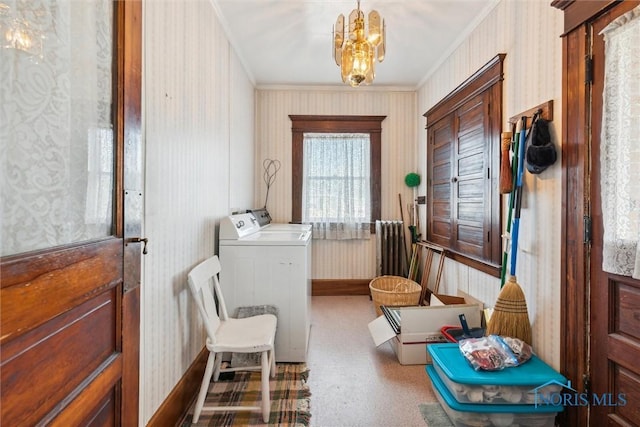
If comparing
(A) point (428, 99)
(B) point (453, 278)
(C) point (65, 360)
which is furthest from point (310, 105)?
(C) point (65, 360)

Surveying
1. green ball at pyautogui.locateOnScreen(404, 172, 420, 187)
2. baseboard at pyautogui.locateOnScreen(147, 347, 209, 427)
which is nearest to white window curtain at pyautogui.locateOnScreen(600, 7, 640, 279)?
baseboard at pyautogui.locateOnScreen(147, 347, 209, 427)

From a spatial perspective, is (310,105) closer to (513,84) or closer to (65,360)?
(513,84)

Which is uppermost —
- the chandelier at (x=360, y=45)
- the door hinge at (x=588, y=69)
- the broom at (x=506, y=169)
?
the chandelier at (x=360, y=45)

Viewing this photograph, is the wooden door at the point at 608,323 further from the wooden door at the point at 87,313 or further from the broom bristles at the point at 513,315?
the wooden door at the point at 87,313

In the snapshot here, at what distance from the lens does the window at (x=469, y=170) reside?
2.18 metres

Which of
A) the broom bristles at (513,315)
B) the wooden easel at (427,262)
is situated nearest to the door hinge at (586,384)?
the broom bristles at (513,315)

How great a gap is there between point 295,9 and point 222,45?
0.67 meters

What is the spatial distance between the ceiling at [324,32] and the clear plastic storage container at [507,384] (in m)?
2.50

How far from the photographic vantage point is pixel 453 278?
2.87m

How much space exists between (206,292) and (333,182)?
93.0 inches

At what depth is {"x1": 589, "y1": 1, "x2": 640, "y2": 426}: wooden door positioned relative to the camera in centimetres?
122

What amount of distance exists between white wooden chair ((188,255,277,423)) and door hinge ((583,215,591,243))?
1.70 metres

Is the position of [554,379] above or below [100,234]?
below

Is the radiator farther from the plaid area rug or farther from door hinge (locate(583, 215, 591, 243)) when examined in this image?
door hinge (locate(583, 215, 591, 243))
